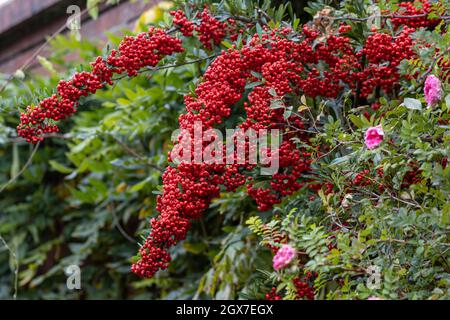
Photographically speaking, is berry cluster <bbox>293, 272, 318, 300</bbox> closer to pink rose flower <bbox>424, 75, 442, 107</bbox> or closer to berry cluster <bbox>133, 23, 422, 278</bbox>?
berry cluster <bbox>133, 23, 422, 278</bbox>

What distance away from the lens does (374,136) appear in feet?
4.26

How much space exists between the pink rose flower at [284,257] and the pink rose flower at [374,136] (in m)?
0.27

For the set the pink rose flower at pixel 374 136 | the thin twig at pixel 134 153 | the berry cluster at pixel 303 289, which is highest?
the thin twig at pixel 134 153

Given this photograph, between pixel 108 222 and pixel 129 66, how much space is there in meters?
1.29

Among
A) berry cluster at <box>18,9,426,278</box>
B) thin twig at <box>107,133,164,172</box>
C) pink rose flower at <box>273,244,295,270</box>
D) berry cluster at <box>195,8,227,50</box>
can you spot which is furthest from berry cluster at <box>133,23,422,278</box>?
thin twig at <box>107,133,164,172</box>

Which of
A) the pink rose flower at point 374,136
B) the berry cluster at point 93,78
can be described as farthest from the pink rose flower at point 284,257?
the berry cluster at point 93,78

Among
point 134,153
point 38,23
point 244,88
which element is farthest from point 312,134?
point 38,23

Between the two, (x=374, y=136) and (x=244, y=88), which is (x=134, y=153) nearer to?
(x=244, y=88)

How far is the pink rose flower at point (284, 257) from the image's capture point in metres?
1.18

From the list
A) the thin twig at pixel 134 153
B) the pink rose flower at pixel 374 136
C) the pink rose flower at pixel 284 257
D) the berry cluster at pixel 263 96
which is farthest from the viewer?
the thin twig at pixel 134 153

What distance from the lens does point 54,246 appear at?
118 inches

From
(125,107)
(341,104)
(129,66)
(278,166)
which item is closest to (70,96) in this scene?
(129,66)

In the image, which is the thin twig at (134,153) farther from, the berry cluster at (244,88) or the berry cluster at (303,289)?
the berry cluster at (303,289)

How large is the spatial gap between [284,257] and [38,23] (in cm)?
270
